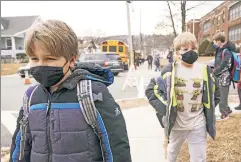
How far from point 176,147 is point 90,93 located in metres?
1.93

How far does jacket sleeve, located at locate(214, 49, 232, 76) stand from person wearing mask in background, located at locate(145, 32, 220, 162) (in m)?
2.68

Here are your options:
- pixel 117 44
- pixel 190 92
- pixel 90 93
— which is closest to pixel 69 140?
pixel 90 93

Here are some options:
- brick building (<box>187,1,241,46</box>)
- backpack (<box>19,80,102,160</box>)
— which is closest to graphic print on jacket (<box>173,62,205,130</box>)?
backpack (<box>19,80,102,160</box>)

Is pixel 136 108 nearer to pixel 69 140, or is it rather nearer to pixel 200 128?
pixel 200 128

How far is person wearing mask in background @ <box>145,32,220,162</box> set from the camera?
301 cm

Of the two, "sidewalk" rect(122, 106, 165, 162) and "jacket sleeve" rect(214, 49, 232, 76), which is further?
"jacket sleeve" rect(214, 49, 232, 76)

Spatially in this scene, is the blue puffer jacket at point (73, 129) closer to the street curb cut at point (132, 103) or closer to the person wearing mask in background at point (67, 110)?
the person wearing mask in background at point (67, 110)

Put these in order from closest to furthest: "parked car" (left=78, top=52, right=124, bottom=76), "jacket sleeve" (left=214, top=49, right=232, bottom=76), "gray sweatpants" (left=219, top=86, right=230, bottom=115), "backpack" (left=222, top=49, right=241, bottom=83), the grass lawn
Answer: the grass lawn, "jacket sleeve" (left=214, top=49, right=232, bottom=76), "backpack" (left=222, top=49, right=241, bottom=83), "gray sweatpants" (left=219, top=86, right=230, bottom=115), "parked car" (left=78, top=52, right=124, bottom=76)

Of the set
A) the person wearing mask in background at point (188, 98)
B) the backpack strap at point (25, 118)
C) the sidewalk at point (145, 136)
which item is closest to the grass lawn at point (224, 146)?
the sidewalk at point (145, 136)

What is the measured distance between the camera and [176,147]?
3289mm

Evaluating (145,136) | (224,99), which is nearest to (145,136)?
(145,136)

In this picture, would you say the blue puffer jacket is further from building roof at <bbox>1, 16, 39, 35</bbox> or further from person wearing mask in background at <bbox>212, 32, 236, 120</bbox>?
building roof at <bbox>1, 16, 39, 35</bbox>

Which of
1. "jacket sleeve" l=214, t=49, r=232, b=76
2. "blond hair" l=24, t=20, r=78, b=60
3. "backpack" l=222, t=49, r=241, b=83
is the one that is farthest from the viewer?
"backpack" l=222, t=49, r=241, b=83

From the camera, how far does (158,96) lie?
3082 millimetres
